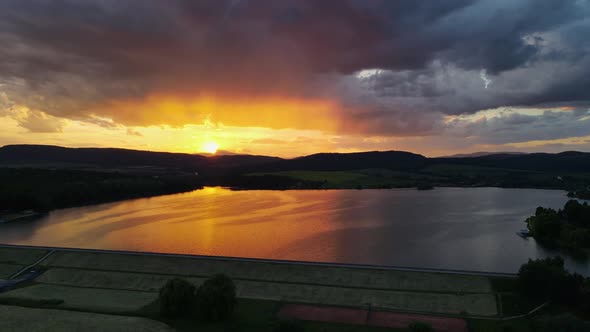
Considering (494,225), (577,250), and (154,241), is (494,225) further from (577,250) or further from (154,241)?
(154,241)

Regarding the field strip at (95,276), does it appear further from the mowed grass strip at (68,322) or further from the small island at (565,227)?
the small island at (565,227)

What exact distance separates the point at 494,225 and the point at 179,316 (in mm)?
63166

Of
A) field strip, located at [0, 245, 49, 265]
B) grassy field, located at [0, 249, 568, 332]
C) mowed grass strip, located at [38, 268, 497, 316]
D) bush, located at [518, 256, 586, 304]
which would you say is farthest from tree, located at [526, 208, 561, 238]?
field strip, located at [0, 245, 49, 265]

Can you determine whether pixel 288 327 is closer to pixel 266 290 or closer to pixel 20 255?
pixel 266 290

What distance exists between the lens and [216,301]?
31188mm

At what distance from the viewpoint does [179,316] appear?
106 ft

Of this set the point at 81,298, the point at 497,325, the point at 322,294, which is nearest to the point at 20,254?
the point at 81,298

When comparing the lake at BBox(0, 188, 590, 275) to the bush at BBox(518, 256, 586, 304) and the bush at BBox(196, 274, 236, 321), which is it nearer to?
the bush at BBox(518, 256, 586, 304)

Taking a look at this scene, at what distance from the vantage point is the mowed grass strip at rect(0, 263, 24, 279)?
4708cm

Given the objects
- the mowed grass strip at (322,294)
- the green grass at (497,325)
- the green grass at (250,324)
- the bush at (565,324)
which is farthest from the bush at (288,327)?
the bush at (565,324)

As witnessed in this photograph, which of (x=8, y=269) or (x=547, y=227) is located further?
(x=547, y=227)

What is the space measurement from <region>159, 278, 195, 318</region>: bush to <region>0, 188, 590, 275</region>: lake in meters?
21.1

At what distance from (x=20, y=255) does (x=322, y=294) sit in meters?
40.5

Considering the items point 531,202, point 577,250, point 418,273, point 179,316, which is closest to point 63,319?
point 179,316
